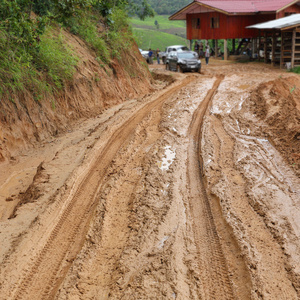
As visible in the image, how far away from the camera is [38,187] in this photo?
6.86 m

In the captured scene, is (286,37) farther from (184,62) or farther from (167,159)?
(167,159)

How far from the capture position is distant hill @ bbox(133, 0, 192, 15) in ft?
248

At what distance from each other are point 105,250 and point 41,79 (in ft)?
23.5

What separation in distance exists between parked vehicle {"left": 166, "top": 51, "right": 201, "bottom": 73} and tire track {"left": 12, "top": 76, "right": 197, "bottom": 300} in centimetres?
1609

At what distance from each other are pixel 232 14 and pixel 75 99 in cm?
2112

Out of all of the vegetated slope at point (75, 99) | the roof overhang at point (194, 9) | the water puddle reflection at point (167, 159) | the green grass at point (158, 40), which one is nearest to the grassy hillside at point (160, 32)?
the green grass at point (158, 40)

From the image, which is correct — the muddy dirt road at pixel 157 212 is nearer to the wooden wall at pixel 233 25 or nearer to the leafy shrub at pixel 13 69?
the leafy shrub at pixel 13 69

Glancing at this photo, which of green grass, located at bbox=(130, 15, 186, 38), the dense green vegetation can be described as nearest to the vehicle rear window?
the dense green vegetation

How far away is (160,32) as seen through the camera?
61000mm

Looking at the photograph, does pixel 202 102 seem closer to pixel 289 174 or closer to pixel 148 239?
pixel 289 174

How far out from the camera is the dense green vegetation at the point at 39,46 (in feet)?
29.0

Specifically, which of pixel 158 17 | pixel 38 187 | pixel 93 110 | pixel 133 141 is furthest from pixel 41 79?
pixel 158 17

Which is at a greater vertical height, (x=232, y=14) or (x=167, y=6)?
(x=167, y=6)

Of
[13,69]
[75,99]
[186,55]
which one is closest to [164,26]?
[186,55]
